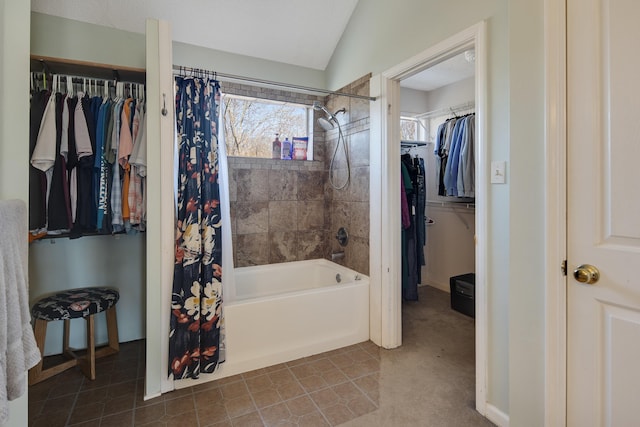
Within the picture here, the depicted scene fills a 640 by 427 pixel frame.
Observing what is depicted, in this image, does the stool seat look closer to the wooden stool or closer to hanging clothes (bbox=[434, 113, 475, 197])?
the wooden stool

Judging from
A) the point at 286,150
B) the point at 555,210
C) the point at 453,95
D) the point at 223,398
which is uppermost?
the point at 453,95

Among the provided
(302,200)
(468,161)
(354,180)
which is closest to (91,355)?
(302,200)

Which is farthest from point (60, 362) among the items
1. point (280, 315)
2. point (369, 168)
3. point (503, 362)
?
point (503, 362)

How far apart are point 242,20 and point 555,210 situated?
2699mm

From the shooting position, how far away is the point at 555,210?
49.2 inches

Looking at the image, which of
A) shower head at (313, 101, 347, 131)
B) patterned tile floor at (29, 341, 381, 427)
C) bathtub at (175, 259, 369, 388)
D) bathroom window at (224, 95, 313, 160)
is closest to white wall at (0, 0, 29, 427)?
patterned tile floor at (29, 341, 381, 427)

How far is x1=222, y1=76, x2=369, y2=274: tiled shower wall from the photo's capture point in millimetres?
2795

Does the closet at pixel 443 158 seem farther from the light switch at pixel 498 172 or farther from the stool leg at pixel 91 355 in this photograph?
the stool leg at pixel 91 355

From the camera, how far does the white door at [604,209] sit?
1.08m

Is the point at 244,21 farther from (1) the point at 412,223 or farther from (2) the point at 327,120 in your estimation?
(1) the point at 412,223

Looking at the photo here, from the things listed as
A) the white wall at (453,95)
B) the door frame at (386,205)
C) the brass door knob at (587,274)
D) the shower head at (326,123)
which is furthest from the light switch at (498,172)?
the white wall at (453,95)

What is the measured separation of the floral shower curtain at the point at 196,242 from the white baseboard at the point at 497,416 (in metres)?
1.58

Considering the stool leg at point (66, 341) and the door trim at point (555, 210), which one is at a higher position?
the door trim at point (555, 210)

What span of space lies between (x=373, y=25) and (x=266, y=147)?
1.42 m
